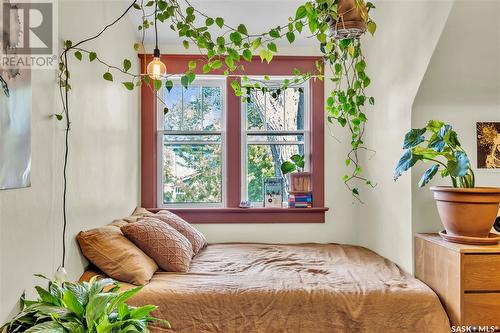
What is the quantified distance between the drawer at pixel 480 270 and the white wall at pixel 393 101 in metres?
0.50

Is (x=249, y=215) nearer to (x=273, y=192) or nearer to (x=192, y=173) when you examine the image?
(x=273, y=192)

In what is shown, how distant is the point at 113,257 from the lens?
5.96ft

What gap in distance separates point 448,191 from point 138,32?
2784 millimetres

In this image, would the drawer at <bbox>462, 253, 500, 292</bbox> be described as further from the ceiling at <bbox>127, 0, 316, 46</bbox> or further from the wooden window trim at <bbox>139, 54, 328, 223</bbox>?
the ceiling at <bbox>127, 0, 316, 46</bbox>

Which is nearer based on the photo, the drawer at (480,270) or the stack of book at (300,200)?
the drawer at (480,270)

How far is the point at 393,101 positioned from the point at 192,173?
6.10 feet

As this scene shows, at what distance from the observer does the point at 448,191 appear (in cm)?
179

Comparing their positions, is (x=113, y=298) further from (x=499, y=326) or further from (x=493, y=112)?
(x=493, y=112)

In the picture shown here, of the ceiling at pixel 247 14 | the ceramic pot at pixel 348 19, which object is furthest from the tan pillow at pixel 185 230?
the ceramic pot at pixel 348 19

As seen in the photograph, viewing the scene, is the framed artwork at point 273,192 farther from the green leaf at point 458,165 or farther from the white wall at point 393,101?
the green leaf at point 458,165

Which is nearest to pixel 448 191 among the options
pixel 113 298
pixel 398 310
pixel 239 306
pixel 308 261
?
pixel 398 310

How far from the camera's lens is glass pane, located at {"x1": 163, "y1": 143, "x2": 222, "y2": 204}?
3309 mm

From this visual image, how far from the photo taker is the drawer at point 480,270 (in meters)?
1.65

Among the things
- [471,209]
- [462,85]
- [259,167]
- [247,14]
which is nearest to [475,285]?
[471,209]
